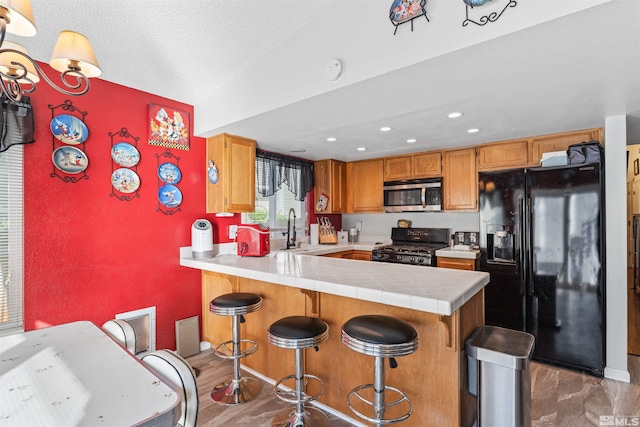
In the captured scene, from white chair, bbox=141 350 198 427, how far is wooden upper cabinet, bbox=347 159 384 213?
11.8 ft

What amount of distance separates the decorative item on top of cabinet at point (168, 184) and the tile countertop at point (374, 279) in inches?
24.3

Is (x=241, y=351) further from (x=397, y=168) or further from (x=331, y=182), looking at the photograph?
(x=397, y=168)

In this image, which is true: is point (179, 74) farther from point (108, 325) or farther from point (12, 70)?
point (108, 325)

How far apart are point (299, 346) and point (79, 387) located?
100cm

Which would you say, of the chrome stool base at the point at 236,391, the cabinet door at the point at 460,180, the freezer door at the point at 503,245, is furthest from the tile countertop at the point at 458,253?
the chrome stool base at the point at 236,391

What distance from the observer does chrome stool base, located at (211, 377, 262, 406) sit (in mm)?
2275

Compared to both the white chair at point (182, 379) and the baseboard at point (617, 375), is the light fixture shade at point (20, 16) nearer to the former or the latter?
the white chair at point (182, 379)

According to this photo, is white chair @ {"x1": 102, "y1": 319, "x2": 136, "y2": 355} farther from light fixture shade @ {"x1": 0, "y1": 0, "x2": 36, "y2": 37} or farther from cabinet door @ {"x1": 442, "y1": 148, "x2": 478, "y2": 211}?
cabinet door @ {"x1": 442, "y1": 148, "x2": 478, "y2": 211}

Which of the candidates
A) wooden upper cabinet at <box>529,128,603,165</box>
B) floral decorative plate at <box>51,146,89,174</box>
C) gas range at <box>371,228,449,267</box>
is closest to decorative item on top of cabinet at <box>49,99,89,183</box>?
floral decorative plate at <box>51,146,89,174</box>

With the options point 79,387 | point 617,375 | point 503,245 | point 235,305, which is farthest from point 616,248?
point 79,387

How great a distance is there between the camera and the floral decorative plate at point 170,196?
286 centimetres

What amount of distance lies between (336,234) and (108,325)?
3.45m

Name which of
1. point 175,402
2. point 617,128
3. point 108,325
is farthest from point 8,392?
point 617,128

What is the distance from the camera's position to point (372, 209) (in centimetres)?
454
